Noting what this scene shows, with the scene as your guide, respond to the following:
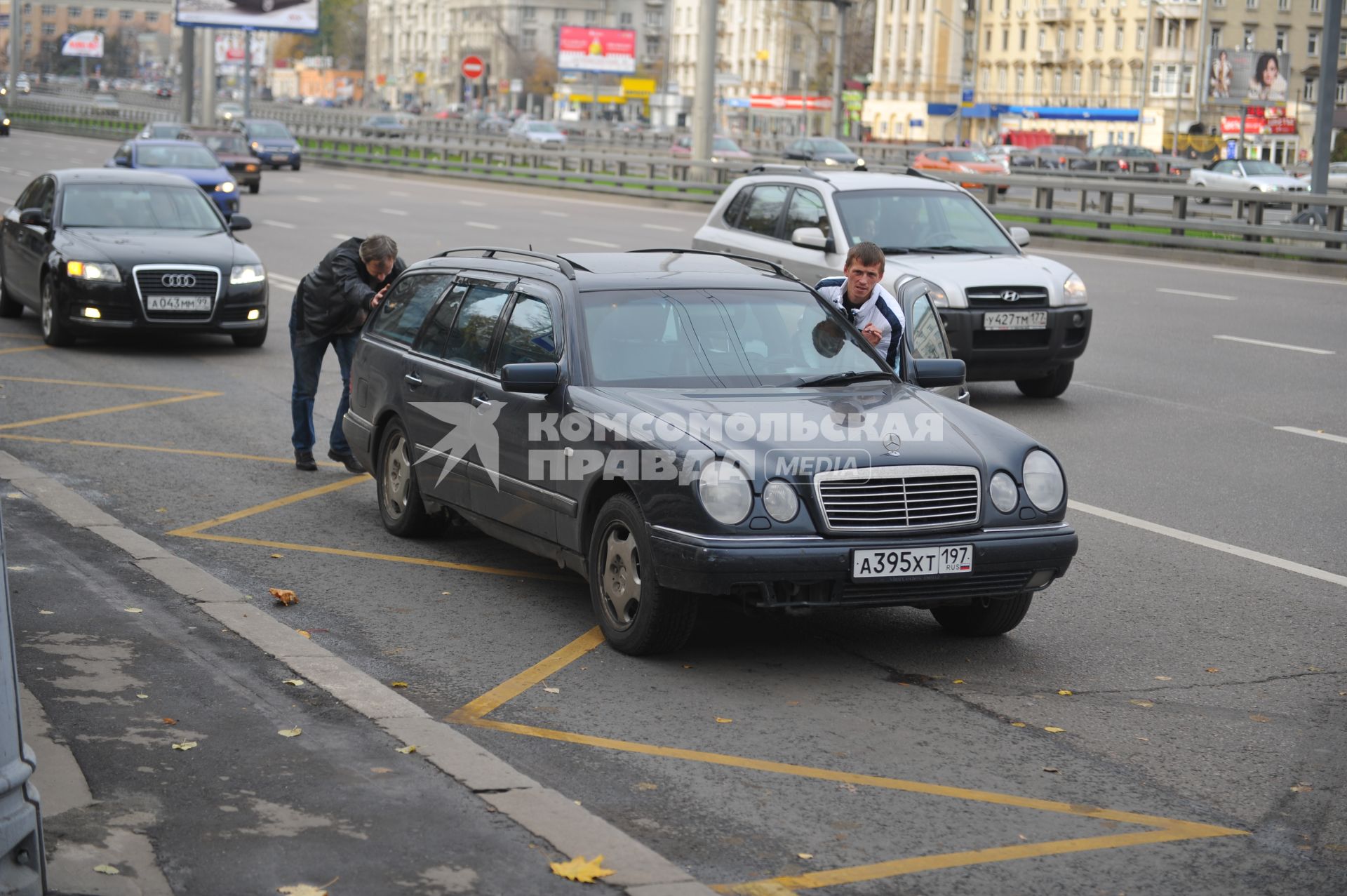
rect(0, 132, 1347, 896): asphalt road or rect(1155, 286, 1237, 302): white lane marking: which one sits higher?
rect(1155, 286, 1237, 302): white lane marking

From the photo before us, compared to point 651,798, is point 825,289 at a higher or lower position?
higher

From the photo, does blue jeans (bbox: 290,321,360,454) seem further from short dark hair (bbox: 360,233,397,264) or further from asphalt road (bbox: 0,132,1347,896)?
short dark hair (bbox: 360,233,397,264)

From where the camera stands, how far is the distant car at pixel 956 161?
165ft

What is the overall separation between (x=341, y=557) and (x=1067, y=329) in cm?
744

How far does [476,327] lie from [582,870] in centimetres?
416

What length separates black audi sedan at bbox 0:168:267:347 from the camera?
1556 cm

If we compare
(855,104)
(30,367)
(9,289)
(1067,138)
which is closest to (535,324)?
(30,367)

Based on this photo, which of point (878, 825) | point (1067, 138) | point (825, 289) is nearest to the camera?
point (878, 825)

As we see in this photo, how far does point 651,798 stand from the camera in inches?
209

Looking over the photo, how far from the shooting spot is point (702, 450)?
21.4ft

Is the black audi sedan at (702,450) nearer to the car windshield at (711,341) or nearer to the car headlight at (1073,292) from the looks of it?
the car windshield at (711,341)

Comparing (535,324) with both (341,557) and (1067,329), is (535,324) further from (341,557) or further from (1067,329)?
(1067,329)

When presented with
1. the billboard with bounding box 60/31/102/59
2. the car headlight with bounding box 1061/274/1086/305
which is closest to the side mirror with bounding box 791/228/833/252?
the car headlight with bounding box 1061/274/1086/305

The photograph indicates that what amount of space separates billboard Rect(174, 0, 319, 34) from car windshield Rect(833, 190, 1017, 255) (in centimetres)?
5535
